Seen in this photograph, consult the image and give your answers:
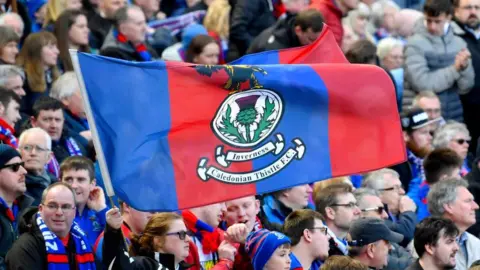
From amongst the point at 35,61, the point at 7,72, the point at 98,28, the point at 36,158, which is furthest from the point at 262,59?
the point at 98,28

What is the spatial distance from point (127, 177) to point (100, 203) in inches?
96.9

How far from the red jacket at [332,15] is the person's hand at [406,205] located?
2853 millimetres

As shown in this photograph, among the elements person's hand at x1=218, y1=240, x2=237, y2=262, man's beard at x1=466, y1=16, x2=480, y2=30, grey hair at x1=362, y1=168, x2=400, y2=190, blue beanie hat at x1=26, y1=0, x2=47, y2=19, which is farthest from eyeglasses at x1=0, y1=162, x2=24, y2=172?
man's beard at x1=466, y1=16, x2=480, y2=30

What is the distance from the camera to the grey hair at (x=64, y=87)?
1308 cm

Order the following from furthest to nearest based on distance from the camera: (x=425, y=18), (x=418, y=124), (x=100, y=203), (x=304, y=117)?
(x=425, y=18), (x=418, y=124), (x=100, y=203), (x=304, y=117)

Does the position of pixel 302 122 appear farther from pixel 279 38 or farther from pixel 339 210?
pixel 279 38

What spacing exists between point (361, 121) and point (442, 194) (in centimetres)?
328

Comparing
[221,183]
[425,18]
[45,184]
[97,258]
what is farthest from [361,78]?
[425,18]

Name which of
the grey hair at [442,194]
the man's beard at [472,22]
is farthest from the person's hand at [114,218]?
the man's beard at [472,22]

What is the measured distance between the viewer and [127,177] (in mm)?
8391

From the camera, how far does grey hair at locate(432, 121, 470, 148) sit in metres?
14.7

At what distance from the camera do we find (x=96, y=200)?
35.5 ft

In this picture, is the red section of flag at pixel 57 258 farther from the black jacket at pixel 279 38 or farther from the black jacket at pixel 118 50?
the black jacket at pixel 279 38

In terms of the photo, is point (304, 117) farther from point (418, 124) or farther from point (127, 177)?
point (418, 124)
